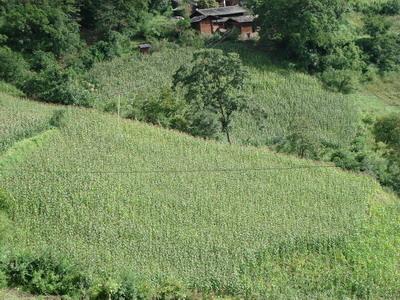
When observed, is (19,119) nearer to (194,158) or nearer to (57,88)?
(57,88)

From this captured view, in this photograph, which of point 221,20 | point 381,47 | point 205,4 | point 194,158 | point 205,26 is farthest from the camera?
point 205,4

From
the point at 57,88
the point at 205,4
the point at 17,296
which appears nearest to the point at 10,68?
the point at 57,88

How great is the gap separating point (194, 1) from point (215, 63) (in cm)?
1678

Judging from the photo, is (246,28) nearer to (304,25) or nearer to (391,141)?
(304,25)

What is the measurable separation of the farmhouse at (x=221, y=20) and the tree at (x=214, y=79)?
40.8 feet

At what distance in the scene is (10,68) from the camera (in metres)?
30.3

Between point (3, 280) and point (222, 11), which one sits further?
point (222, 11)

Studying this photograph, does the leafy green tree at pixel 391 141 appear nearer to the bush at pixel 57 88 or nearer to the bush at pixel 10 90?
the bush at pixel 57 88

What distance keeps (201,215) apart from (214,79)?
23.9ft

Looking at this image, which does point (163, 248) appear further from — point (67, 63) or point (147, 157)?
point (67, 63)

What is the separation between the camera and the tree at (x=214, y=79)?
82.2ft

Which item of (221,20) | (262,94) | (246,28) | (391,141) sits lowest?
(391,141)

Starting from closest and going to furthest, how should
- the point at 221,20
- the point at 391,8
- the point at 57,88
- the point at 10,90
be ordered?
the point at 57,88
the point at 10,90
the point at 221,20
the point at 391,8

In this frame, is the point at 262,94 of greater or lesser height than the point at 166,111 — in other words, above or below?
below
